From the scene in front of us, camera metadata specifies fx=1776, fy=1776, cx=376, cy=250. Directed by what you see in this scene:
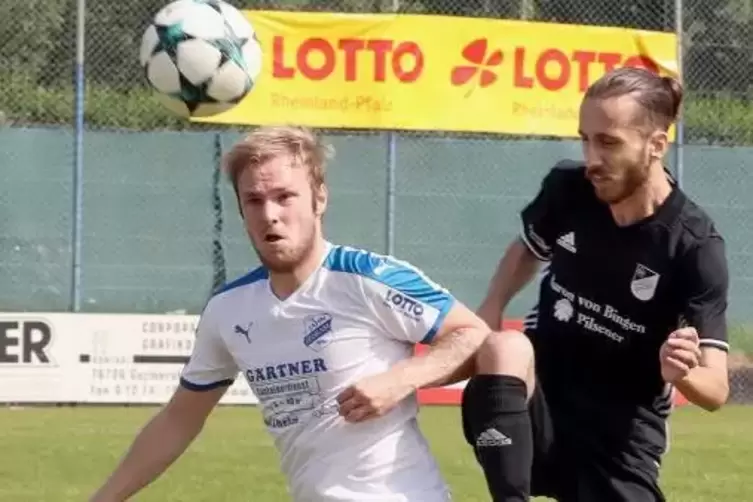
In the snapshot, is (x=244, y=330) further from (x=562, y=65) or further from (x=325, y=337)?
(x=562, y=65)

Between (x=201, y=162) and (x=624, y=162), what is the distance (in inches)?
401

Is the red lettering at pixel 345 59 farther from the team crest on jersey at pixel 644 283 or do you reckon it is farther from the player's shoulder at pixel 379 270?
the player's shoulder at pixel 379 270

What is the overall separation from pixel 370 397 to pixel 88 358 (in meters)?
10.1

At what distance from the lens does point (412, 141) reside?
1495 cm

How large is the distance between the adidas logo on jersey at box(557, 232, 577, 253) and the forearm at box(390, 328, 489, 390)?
0.82 meters

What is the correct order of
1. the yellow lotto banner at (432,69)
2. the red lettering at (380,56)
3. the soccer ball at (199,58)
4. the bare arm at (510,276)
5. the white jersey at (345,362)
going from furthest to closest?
the red lettering at (380,56) < the yellow lotto banner at (432,69) < the soccer ball at (199,58) < the bare arm at (510,276) < the white jersey at (345,362)

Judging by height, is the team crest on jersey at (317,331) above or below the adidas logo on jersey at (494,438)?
above

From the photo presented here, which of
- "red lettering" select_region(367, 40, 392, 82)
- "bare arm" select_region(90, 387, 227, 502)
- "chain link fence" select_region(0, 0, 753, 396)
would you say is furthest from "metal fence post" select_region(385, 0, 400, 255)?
"bare arm" select_region(90, 387, 227, 502)

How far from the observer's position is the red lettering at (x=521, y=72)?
14977mm

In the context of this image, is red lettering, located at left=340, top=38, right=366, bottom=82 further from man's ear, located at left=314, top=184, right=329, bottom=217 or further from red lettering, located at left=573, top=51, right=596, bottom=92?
man's ear, located at left=314, top=184, right=329, bottom=217

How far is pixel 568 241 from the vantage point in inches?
193

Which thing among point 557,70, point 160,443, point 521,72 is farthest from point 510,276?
point 557,70

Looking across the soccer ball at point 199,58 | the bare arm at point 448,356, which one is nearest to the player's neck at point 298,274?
the bare arm at point 448,356

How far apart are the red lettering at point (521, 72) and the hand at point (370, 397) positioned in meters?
11.2
